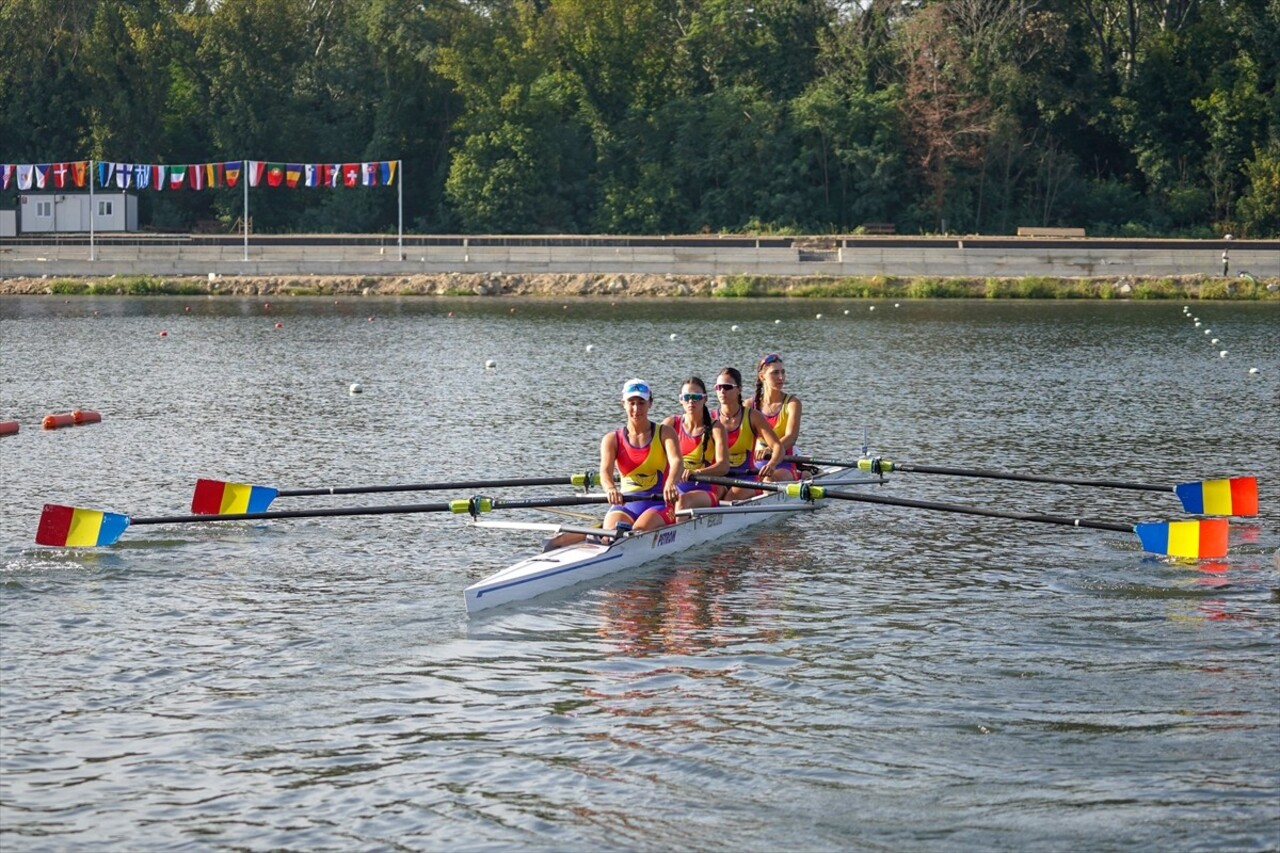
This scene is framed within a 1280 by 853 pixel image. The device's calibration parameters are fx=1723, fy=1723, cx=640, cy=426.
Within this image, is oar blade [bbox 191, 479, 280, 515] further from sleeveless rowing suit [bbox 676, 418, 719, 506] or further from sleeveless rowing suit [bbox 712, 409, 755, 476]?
sleeveless rowing suit [bbox 712, 409, 755, 476]

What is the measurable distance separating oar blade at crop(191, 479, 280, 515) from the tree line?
Result: 5614cm

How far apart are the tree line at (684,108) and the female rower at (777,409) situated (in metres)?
53.5

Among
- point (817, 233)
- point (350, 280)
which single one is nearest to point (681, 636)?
point (350, 280)

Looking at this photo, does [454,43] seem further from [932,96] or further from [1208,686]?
[1208,686]

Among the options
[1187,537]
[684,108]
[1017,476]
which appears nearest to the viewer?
[1187,537]

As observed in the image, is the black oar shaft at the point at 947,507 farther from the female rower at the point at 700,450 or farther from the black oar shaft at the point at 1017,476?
the black oar shaft at the point at 1017,476

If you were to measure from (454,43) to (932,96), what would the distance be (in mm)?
21755

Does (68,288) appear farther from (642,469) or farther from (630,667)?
(630,667)

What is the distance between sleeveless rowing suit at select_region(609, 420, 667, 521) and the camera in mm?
15672

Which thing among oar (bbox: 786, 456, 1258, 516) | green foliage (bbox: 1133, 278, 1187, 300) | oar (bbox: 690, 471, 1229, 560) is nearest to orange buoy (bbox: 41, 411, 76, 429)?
oar (bbox: 690, 471, 1229, 560)

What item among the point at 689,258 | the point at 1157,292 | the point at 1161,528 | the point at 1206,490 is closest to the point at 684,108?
the point at 689,258

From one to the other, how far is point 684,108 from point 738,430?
2372 inches

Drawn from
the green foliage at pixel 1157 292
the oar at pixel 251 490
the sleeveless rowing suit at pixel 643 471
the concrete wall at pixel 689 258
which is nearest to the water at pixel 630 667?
the oar at pixel 251 490

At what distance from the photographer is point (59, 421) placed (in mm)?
25016
